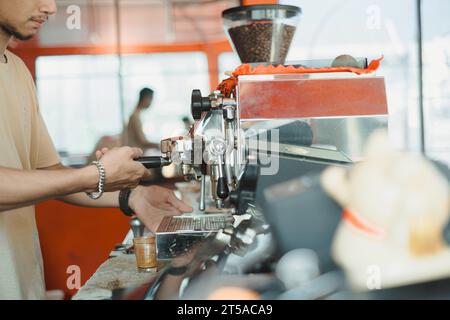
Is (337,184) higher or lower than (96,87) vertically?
lower

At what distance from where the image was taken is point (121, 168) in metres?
1.20

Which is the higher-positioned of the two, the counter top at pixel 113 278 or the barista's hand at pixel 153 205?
the barista's hand at pixel 153 205

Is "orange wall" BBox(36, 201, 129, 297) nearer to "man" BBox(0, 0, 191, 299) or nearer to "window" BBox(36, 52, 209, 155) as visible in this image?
"window" BBox(36, 52, 209, 155)

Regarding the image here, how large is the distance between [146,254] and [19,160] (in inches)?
15.9

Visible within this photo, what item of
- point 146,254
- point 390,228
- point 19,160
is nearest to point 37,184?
point 19,160

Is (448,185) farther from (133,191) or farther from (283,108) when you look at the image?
(133,191)

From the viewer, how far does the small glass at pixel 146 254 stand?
1.42m

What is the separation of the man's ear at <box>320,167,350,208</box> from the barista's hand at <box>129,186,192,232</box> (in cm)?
61

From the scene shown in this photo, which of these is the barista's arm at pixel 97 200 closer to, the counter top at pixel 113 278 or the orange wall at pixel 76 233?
the counter top at pixel 113 278

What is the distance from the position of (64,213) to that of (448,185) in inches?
126

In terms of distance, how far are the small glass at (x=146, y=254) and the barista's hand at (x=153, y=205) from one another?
107 millimetres

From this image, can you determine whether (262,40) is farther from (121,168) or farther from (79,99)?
(79,99)

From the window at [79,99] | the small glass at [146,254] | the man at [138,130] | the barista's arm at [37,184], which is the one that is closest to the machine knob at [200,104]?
the barista's arm at [37,184]
